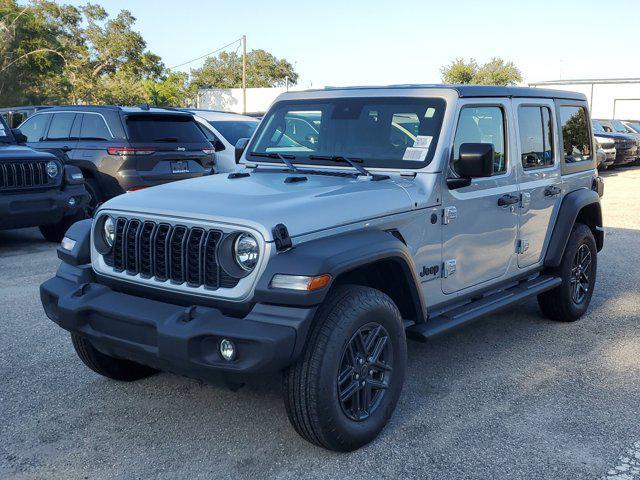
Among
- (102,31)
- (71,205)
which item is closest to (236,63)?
(102,31)

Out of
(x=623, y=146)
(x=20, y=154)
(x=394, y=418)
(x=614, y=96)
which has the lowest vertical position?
(x=394, y=418)

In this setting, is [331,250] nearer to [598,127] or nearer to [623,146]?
[623,146]

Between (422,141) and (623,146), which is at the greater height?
(422,141)

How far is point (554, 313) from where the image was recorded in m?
5.67

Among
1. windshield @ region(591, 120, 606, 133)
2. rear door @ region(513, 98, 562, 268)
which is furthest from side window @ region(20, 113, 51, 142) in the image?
windshield @ region(591, 120, 606, 133)

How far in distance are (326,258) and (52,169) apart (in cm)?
651

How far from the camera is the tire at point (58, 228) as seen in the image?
29.9 feet

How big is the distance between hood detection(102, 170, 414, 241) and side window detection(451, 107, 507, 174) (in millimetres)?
622

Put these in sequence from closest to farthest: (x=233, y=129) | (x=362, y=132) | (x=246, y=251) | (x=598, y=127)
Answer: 1. (x=246, y=251)
2. (x=362, y=132)
3. (x=233, y=129)
4. (x=598, y=127)

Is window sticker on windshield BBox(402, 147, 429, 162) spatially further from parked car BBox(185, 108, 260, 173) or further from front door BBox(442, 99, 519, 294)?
parked car BBox(185, 108, 260, 173)

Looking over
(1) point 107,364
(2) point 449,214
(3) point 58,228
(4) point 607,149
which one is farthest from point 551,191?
(4) point 607,149

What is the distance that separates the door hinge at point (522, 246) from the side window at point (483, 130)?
1.84 feet

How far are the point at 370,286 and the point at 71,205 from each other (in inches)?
234

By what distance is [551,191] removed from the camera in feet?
17.3
